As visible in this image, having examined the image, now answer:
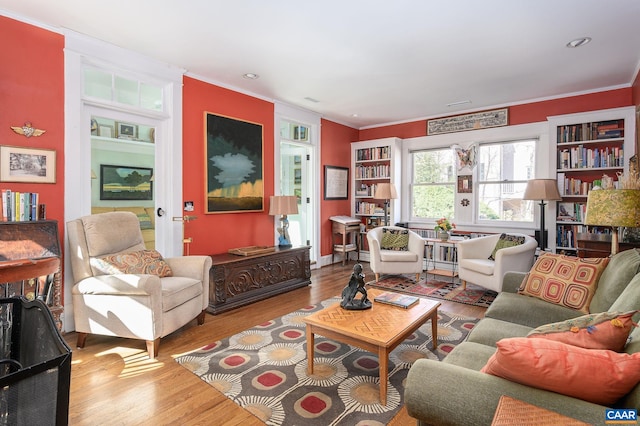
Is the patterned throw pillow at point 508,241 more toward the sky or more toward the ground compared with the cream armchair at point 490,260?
more toward the sky

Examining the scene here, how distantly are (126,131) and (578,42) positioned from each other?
4417 mm

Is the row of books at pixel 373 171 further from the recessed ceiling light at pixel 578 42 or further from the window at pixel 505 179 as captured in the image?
the recessed ceiling light at pixel 578 42

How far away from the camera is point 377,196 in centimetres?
588

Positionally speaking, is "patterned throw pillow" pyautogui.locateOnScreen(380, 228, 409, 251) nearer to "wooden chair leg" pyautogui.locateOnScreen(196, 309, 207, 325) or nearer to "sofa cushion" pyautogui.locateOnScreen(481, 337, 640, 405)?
"wooden chair leg" pyautogui.locateOnScreen(196, 309, 207, 325)

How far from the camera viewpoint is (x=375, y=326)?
2283 mm

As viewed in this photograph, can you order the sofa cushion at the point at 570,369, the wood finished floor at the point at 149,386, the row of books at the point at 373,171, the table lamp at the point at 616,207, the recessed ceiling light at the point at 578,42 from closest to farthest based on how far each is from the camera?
A: the sofa cushion at the point at 570,369 < the wood finished floor at the point at 149,386 < the table lamp at the point at 616,207 < the recessed ceiling light at the point at 578,42 < the row of books at the point at 373,171

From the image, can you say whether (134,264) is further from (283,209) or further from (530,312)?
(530,312)

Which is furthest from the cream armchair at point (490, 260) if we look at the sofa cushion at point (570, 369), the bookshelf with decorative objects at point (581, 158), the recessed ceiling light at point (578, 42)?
the sofa cushion at point (570, 369)

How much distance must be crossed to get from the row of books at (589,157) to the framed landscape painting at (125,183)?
526 cm

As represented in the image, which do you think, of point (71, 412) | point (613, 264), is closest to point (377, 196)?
point (613, 264)

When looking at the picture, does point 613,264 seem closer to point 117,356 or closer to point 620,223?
point 620,223

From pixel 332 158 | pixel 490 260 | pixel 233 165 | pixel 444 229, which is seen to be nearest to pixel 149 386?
pixel 233 165

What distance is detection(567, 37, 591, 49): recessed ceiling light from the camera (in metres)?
3.10

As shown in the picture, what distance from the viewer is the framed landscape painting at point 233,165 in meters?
4.25
